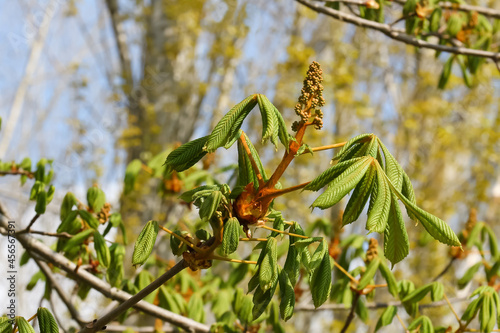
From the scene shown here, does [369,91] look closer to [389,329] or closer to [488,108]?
[488,108]

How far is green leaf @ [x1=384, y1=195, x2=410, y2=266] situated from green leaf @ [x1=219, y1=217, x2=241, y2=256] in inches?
10.3

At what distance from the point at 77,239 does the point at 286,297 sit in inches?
31.2

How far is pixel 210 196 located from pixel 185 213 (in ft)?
6.95

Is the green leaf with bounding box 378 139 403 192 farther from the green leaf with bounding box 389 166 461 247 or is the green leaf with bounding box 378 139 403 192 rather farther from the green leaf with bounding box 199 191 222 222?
the green leaf with bounding box 199 191 222 222

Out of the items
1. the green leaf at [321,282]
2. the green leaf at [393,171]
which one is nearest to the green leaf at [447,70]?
the green leaf at [393,171]

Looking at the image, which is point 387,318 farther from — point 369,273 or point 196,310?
point 196,310

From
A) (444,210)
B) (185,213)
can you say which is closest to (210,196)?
(185,213)

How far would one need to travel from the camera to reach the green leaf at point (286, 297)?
1.02 meters

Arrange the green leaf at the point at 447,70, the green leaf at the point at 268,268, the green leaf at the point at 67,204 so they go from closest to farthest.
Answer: the green leaf at the point at 268,268 → the green leaf at the point at 67,204 → the green leaf at the point at 447,70

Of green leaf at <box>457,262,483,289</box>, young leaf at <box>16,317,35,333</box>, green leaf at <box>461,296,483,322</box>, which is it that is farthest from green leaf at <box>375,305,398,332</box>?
young leaf at <box>16,317,35,333</box>

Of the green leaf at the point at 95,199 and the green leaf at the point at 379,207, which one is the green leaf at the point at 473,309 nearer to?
the green leaf at the point at 379,207

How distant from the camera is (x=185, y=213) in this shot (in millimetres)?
3043

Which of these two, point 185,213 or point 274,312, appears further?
point 185,213

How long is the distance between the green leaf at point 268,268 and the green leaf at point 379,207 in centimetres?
21
